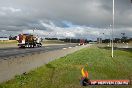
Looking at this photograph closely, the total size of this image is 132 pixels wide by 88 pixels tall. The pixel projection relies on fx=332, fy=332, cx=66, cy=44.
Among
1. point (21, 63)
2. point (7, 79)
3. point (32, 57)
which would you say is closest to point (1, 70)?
point (7, 79)

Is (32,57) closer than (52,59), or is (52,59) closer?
(32,57)

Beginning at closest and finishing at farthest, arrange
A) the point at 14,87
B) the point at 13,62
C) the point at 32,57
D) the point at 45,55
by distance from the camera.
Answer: the point at 14,87 → the point at 13,62 → the point at 32,57 → the point at 45,55

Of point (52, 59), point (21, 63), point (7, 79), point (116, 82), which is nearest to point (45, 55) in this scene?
point (52, 59)

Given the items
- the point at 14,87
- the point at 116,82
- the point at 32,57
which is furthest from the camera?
the point at 32,57

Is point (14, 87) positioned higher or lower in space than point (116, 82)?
lower

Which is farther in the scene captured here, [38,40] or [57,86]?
[38,40]

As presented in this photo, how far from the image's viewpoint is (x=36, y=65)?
2584 cm

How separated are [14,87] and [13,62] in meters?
3.11

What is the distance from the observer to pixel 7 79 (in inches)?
694

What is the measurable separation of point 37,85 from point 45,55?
13.6 m

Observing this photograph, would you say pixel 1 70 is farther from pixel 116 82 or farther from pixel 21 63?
pixel 116 82

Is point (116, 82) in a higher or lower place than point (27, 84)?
higher

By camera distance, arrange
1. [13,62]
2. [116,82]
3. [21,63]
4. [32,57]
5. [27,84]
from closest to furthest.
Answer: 1. [116,82]
2. [27,84]
3. [13,62]
4. [21,63]
5. [32,57]

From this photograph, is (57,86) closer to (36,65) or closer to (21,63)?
(21,63)
